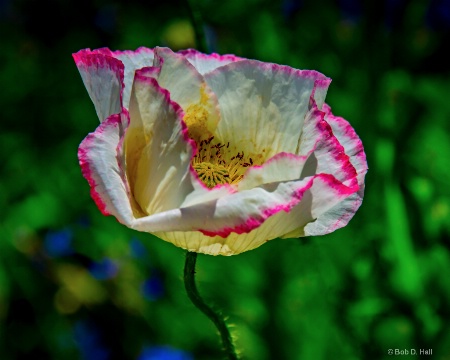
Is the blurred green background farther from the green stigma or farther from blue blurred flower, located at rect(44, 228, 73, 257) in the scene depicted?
the green stigma

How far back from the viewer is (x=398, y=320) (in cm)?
79

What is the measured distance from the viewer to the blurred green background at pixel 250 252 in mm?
776

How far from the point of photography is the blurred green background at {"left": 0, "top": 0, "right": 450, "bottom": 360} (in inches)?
30.6

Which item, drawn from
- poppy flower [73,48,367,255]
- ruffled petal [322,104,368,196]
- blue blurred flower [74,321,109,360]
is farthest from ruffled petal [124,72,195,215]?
blue blurred flower [74,321,109,360]

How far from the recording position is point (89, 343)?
0.82 m

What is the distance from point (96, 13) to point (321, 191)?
62 cm

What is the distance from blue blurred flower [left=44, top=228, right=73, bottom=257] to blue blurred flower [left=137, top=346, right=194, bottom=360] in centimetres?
14

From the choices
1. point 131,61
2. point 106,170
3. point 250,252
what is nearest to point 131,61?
point 131,61

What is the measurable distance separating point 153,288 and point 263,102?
0.38 m

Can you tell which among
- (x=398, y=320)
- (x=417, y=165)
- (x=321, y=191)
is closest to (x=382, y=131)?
(x=417, y=165)

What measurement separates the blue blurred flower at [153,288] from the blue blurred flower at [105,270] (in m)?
0.04

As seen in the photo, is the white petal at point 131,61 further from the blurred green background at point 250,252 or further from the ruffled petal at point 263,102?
the blurred green background at point 250,252

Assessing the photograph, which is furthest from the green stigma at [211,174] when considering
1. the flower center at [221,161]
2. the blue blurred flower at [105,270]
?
the blue blurred flower at [105,270]

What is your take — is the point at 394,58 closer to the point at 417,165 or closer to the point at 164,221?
the point at 417,165
